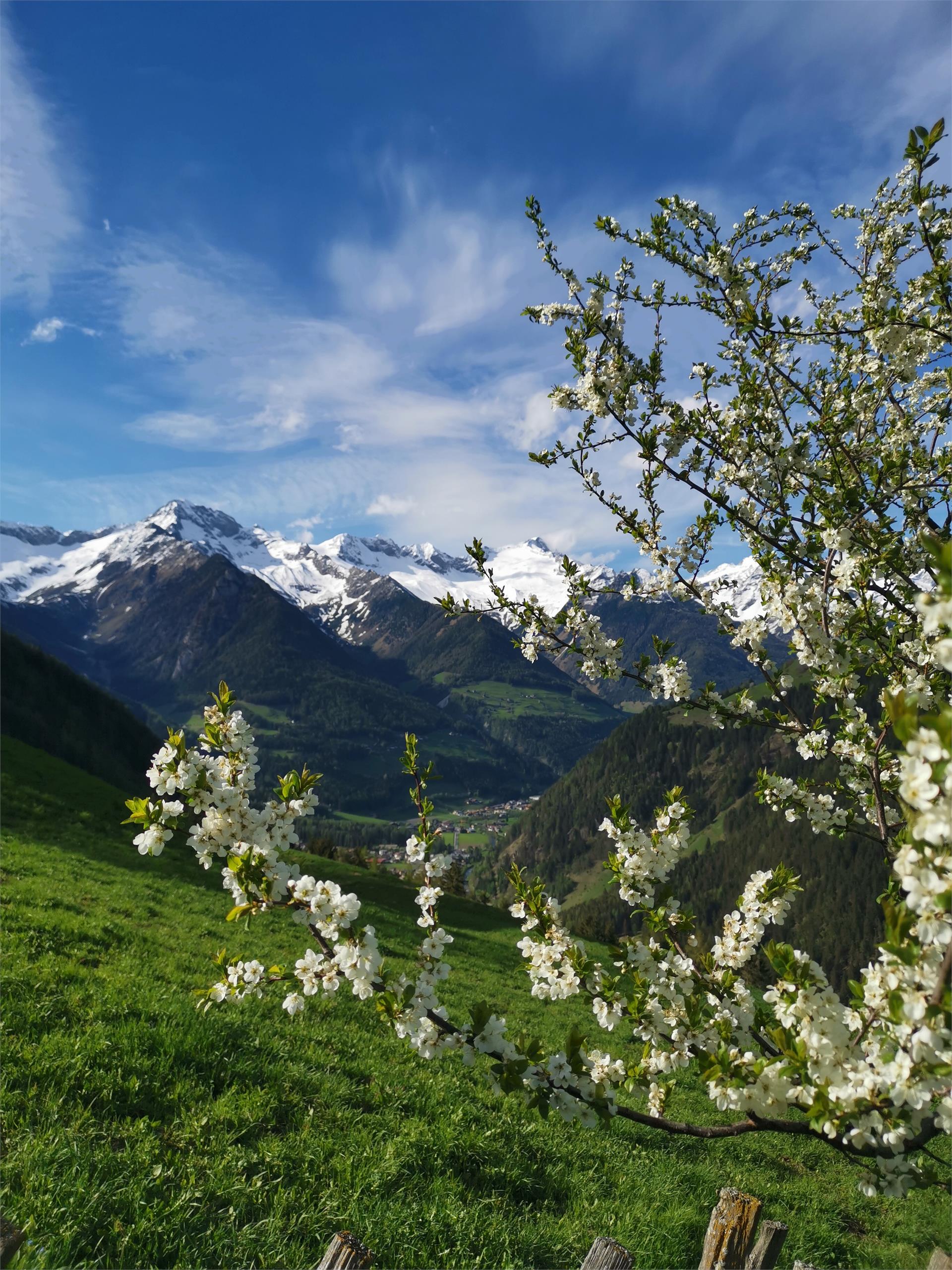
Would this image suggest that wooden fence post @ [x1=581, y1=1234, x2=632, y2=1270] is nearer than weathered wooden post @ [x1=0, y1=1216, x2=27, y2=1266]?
No

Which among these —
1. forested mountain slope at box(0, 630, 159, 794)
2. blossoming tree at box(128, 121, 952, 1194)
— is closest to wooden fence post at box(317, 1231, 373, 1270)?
blossoming tree at box(128, 121, 952, 1194)

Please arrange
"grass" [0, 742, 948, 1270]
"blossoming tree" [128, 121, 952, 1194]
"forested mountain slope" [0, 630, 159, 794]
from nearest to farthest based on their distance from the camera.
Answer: "blossoming tree" [128, 121, 952, 1194]
"grass" [0, 742, 948, 1270]
"forested mountain slope" [0, 630, 159, 794]

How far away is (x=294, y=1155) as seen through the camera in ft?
22.1

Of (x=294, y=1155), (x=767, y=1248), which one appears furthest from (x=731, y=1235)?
(x=294, y=1155)

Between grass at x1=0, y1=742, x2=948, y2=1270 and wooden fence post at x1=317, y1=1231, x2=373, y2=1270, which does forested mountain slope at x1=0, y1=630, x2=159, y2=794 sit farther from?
wooden fence post at x1=317, y1=1231, x2=373, y2=1270

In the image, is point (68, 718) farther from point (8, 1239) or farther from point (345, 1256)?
point (345, 1256)

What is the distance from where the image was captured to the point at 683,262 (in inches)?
289

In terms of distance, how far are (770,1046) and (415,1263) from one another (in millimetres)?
4171

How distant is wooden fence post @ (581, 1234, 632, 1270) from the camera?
4.28 meters

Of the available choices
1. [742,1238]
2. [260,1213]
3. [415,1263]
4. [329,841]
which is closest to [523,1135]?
[415,1263]

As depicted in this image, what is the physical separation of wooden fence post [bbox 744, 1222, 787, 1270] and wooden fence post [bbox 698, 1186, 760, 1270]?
5cm

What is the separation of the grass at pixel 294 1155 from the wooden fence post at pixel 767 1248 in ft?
9.52

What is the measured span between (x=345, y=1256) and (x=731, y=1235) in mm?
2760

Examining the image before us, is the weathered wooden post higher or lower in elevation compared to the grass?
higher
